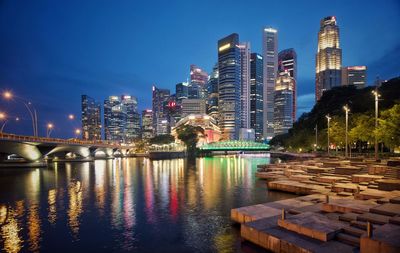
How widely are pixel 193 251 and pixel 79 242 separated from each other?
23.6 ft

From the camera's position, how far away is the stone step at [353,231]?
39.4ft

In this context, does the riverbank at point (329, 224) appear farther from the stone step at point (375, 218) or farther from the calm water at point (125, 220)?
the calm water at point (125, 220)

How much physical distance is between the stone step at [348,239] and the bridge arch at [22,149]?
7543 cm

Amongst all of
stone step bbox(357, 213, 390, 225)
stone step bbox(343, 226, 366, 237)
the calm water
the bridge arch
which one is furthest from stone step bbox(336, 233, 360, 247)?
the bridge arch

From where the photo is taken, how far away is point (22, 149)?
7400 centimetres

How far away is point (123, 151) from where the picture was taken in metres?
187

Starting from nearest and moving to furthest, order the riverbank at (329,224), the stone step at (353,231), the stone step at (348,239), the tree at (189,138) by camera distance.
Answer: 1. the riverbank at (329,224)
2. the stone step at (348,239)
3. the stone step at (353,231)
4. the tree at (189,138)

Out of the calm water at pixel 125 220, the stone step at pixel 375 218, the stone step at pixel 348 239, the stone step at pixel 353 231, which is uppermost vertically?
the stone step at pixel 375 218

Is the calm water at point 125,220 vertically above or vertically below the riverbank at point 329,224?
below

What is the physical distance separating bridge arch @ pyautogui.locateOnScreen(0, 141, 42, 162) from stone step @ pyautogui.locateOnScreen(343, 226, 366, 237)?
248ft

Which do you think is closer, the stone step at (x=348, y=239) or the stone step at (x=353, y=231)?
the stone step at (x=348, y=239)

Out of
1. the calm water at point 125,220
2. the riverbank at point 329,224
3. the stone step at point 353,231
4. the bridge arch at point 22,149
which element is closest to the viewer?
the riverbank at point 329,224

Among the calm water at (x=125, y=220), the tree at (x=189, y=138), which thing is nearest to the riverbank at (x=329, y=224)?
the calm water at (x=125, y=220)

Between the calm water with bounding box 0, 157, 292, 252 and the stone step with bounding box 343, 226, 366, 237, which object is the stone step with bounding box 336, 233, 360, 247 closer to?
the stone step with bounding box 343, 226, 366, 237
